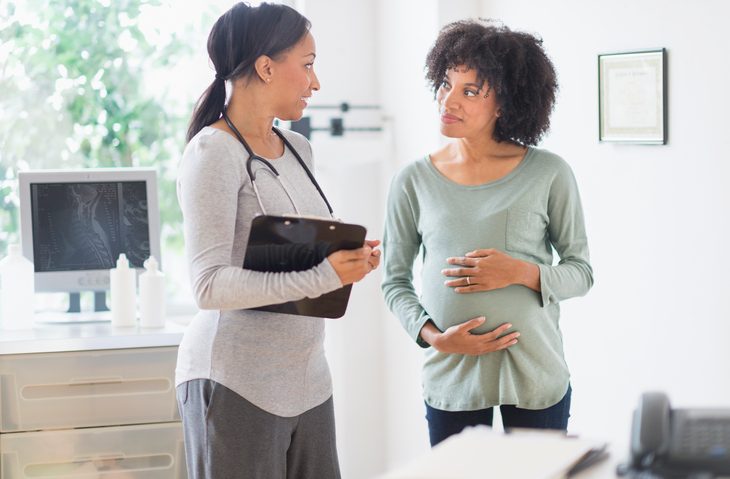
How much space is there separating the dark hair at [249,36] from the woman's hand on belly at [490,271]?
52 cm

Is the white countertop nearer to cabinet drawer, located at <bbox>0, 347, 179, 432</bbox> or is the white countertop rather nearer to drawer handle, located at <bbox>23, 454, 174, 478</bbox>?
cabinet drawer, located at <bbox>0, 347, 179, 432</bbox>

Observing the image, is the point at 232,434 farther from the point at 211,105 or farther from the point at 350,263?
the point at 211,105

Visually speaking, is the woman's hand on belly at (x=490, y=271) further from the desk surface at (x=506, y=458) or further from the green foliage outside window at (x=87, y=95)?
the green foliage outside window at (x=87, y=95)

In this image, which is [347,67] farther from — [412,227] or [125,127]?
[412,227]

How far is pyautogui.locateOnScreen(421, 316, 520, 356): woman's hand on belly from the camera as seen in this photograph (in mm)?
1804

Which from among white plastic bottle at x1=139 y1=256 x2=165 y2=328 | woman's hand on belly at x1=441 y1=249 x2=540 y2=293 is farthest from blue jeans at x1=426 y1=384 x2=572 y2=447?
white plastic bottle at x1=139 y1=256 x2=165 y2=328

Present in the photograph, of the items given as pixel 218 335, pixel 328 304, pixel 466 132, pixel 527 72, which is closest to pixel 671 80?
pixel 527 72

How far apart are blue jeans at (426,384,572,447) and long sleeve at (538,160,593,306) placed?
21 cm

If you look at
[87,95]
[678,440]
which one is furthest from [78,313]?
[678,440]

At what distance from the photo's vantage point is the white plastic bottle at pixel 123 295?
2.63 m

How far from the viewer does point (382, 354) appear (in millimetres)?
3396

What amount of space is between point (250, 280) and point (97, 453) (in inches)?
46.4

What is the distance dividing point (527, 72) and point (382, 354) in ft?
5.51

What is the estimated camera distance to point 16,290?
2.67 m
